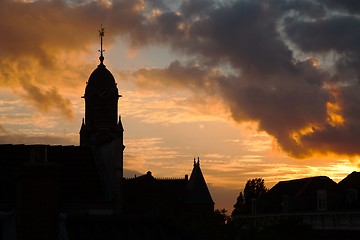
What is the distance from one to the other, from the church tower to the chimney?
3472 inches

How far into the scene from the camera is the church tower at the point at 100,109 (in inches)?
4247

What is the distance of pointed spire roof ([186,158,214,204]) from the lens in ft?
357

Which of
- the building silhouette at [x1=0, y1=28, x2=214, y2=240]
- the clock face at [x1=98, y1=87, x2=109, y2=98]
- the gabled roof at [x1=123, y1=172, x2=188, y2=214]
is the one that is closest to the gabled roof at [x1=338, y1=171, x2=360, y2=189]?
the building silhouette at [x1=0, y1=28, x2=214, y2=240]

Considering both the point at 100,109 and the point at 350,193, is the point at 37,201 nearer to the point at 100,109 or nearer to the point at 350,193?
the point at 350,193

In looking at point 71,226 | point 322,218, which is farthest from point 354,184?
point 71,226

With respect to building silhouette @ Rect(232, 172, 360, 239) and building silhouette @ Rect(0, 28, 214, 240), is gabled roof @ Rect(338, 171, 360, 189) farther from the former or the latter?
building silhouette @ Rect(0, 28, 214, 240)

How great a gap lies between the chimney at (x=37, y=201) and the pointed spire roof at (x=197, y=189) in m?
92.4

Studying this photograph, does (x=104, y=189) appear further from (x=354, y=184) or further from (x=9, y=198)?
(x=354, y=184)

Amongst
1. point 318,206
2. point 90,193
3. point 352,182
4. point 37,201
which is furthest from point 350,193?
point 37,201

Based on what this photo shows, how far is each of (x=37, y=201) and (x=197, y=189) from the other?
94.1 meters

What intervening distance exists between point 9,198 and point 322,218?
5061 cm

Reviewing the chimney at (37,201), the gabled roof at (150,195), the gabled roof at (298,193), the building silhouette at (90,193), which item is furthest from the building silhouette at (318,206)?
the chimney at (37,201)

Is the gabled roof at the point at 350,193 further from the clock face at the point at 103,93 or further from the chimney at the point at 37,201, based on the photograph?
the chimney at the point at 37,201

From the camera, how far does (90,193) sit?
40.5 metres
